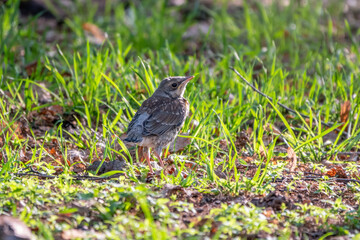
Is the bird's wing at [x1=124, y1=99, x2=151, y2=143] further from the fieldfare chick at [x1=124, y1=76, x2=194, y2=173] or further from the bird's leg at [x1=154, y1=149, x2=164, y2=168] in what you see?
the bird's leg at [x1=154, y1=149, x2=164, y2=168]

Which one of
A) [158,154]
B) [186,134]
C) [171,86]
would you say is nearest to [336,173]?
[186,134]

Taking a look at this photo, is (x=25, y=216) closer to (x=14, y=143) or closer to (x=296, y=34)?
(x=14, y=143)

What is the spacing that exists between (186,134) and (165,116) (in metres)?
0.41

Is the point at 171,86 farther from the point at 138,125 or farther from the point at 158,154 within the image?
the point at 158,154

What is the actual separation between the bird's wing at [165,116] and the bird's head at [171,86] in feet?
0.33

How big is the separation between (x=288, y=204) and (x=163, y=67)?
3757 mm

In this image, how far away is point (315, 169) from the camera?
17.8 ft

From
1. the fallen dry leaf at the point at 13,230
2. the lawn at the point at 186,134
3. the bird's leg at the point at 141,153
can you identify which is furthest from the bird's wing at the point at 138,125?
the fallen dry leaf at the point at 13,230

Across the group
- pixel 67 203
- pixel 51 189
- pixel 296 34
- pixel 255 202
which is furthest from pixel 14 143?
pixel 296 34

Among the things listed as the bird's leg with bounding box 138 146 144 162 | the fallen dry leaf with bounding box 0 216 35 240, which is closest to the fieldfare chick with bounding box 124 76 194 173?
the bird's leg with bounding box 138 146 144 162

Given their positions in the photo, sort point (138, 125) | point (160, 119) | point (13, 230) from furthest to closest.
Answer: point (160, 119) → point (138, 125) → point (13, 230)

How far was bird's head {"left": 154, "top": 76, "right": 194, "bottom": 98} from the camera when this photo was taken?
6.04m

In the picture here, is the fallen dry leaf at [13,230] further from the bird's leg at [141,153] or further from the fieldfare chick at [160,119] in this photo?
the bird's leg at [141,153]

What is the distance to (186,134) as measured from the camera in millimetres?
5996
